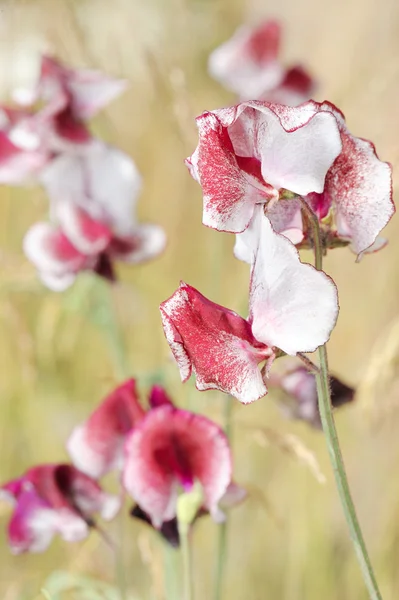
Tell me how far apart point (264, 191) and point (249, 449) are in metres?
0.71

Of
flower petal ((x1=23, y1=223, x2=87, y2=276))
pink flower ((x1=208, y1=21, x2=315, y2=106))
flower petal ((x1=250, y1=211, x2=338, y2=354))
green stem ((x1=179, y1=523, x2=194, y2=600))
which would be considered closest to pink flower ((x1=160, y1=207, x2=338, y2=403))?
flower petal ((x1=250, y1=211, x2=338, y2=354))

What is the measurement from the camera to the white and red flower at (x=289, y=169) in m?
0.24

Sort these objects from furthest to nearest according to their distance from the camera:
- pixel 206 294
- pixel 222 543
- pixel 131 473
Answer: pixel 206 294 < pixel 222 543 < pixel 131 473

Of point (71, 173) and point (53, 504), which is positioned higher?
point (71, 173)

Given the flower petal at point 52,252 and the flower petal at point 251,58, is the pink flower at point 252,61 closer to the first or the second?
the flower petal at point 251,58

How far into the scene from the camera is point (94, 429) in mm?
404

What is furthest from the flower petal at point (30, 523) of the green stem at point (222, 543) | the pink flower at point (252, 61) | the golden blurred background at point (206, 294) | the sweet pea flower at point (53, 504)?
the pink flower at point (252, 61)

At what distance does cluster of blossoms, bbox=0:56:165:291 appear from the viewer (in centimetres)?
50

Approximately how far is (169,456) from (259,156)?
0.16 m

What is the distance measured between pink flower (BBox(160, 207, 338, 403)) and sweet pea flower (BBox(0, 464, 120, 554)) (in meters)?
0.17

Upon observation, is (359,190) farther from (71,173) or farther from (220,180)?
(71,173)

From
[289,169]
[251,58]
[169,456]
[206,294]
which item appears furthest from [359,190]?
[206,294]

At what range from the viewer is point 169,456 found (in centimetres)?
36

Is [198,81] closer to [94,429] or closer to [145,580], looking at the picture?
[145,580]
